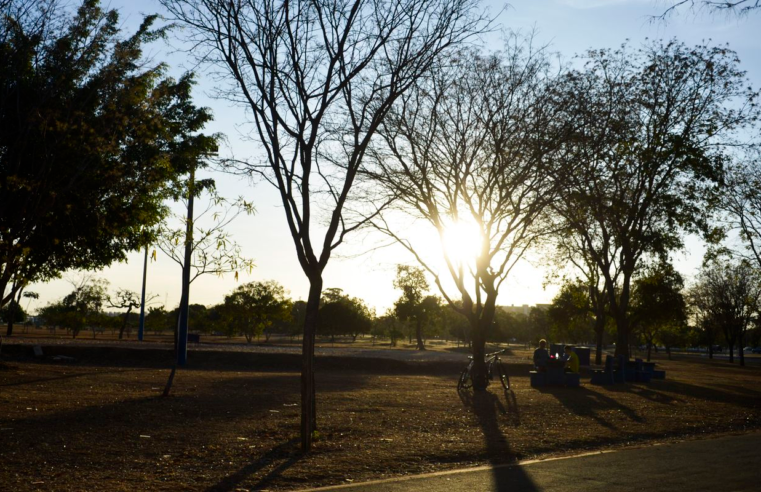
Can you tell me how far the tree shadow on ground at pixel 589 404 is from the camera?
13.3m

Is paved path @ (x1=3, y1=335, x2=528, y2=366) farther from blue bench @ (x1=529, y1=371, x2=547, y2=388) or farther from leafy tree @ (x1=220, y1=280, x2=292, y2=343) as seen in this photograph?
leafy tree @ (x1=220, y1=280, x2=292, y2=343)

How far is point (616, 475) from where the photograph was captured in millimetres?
7402

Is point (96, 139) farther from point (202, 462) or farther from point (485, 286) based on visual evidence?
point (485, 286)

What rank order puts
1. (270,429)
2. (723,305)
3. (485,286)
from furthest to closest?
(723,305), (485,286), (270,429)

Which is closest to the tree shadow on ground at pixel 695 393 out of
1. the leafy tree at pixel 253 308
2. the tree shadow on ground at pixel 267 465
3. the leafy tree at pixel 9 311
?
the tree shadow on ground at pixel 267 465

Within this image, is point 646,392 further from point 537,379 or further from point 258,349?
point 258,349

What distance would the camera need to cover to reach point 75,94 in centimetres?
1667

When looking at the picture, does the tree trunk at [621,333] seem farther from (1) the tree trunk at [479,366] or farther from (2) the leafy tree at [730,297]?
(2) the leafy tree at [730,297]

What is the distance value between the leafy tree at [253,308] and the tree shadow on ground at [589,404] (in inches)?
1906

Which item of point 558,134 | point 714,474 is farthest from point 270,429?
point 558,134

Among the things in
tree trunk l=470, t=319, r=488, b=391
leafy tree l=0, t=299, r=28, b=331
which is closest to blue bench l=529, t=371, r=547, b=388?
tree trunk l=470, t=319, r=488, b=391

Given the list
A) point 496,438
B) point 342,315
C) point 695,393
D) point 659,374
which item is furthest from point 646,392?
point 342,315

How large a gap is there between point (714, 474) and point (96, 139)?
1421 centimetres

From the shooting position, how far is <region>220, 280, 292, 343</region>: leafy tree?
65875 mm
